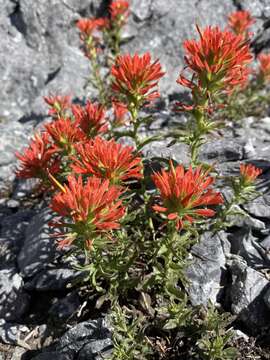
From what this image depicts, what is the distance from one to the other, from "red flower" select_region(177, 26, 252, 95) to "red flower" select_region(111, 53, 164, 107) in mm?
208

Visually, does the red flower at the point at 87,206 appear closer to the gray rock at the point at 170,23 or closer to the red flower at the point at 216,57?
the red flower at the point at 216,57

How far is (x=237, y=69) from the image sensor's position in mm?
2650

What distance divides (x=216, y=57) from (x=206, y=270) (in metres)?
1.50

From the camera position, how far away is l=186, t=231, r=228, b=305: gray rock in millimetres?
3006

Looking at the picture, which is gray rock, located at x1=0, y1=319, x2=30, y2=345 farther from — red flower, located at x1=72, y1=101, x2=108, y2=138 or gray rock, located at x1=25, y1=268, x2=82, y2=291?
red flower, located at x1=72, y1=101, x2=108, y2=138

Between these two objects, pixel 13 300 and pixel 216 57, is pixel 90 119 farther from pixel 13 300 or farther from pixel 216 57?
pixel 13 300

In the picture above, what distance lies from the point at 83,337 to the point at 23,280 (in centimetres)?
89

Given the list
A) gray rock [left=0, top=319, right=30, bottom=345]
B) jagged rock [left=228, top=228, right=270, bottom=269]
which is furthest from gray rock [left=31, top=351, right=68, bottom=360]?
jagged rock [left=228, top=228, right=270, bottom=269]

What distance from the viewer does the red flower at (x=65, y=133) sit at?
2883mm

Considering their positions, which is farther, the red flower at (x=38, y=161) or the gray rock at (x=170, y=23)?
the gray rock at (x=170, y=23)

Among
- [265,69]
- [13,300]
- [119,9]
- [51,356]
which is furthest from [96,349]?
[119,9]

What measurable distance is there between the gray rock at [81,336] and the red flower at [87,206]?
2.56 feet

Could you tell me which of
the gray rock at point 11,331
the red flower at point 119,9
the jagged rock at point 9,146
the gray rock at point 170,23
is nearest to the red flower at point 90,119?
the gray rock at point 11,331

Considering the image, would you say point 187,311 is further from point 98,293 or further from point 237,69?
point 237,69
